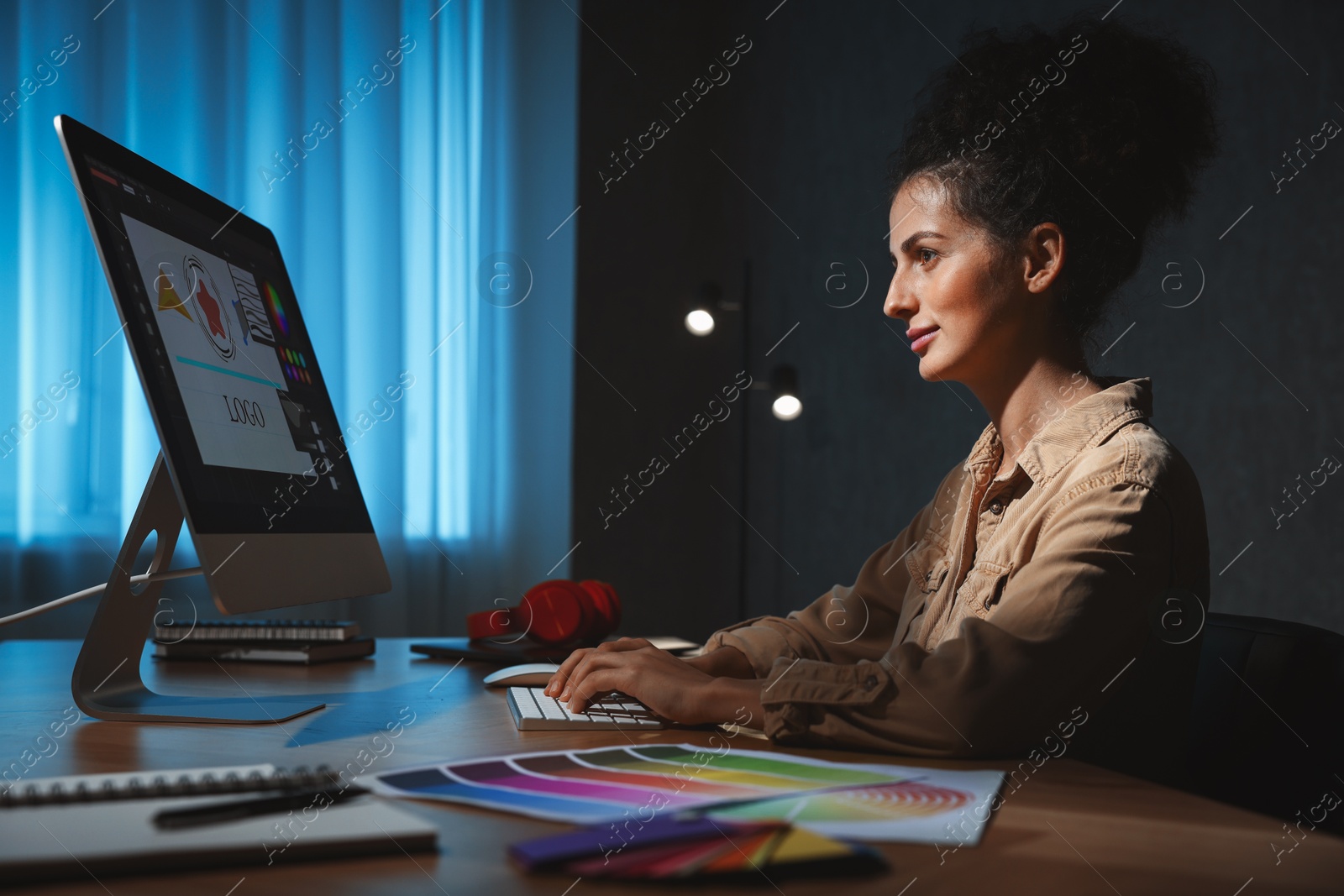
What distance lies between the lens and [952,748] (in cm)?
77

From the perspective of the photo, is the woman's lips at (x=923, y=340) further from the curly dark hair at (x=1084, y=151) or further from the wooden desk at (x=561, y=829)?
the wooden desk at (x=561, y=829)

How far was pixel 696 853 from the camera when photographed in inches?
19.3

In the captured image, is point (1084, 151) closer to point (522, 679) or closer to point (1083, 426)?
point (1083, 426)

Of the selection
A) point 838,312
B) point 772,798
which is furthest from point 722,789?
point 838,312

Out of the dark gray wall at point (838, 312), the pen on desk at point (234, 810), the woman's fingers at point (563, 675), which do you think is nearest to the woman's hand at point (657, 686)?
the woman's fingers at point (563, 675)

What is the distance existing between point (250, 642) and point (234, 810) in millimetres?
871

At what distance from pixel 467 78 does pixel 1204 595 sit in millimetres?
2783

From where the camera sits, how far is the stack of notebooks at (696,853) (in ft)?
1.55

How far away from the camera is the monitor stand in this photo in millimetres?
892

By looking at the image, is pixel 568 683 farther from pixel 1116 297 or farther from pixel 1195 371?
pixel 1195 371

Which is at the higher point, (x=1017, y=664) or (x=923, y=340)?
(x=923, y=340)

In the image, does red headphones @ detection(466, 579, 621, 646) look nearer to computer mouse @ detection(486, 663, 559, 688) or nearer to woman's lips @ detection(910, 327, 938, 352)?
computer mouse @ detection(486, 663, 559, 688)

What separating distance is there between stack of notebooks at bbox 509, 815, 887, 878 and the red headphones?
925mm

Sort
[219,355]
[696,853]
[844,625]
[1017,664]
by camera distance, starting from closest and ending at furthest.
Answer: [696,853] < [1017,664] < [219,355] < [844,625]
